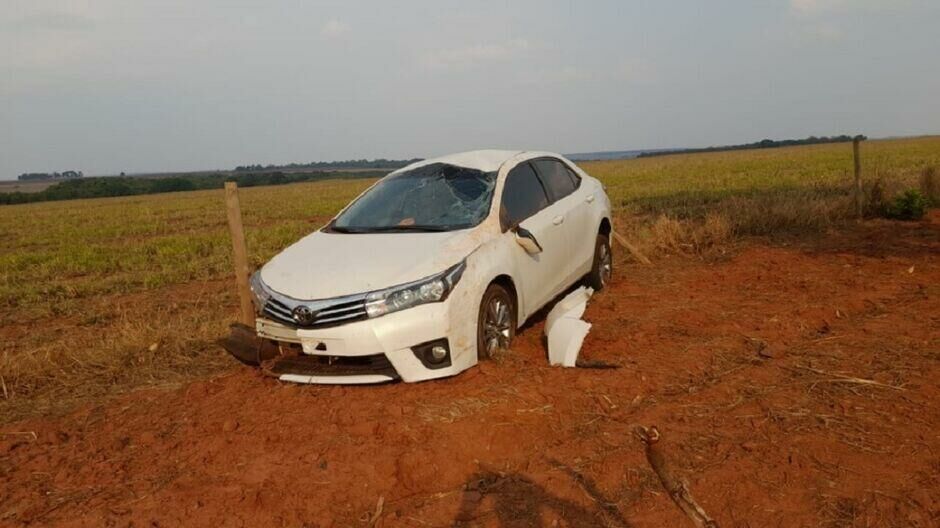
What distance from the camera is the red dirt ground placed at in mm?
3209

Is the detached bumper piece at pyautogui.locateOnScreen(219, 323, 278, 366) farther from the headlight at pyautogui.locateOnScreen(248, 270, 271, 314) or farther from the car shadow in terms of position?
the car shadow

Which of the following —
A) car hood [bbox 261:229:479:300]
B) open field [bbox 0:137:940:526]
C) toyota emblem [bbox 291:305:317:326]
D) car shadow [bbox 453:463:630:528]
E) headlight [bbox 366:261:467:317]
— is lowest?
car shadow [bbox 453:463:630:528]

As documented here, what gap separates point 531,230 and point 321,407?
7.35 feet

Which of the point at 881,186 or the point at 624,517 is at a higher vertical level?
the point at 881,186

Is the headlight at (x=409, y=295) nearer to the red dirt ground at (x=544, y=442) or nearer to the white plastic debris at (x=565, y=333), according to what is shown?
the red dirt ground at (x=544, y=442)

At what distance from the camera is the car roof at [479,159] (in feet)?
19.7

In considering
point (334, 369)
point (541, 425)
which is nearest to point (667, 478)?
point (541, 425)

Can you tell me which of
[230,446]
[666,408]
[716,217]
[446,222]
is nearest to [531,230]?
[446,222]

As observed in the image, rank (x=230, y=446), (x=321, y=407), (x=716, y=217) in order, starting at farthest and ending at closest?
1. (x=716, y=217)
2. (x=321, y=407)
3. (x=230, y=446)

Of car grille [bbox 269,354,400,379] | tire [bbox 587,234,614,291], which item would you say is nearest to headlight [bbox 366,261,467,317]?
car grille [bbox 269,354,400,379]

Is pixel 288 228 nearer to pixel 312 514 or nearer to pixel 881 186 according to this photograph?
pixel 881 186

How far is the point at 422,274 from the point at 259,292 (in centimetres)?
129

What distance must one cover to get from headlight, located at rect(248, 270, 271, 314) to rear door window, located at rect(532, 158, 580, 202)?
2.70 metres

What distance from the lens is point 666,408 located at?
416cm
